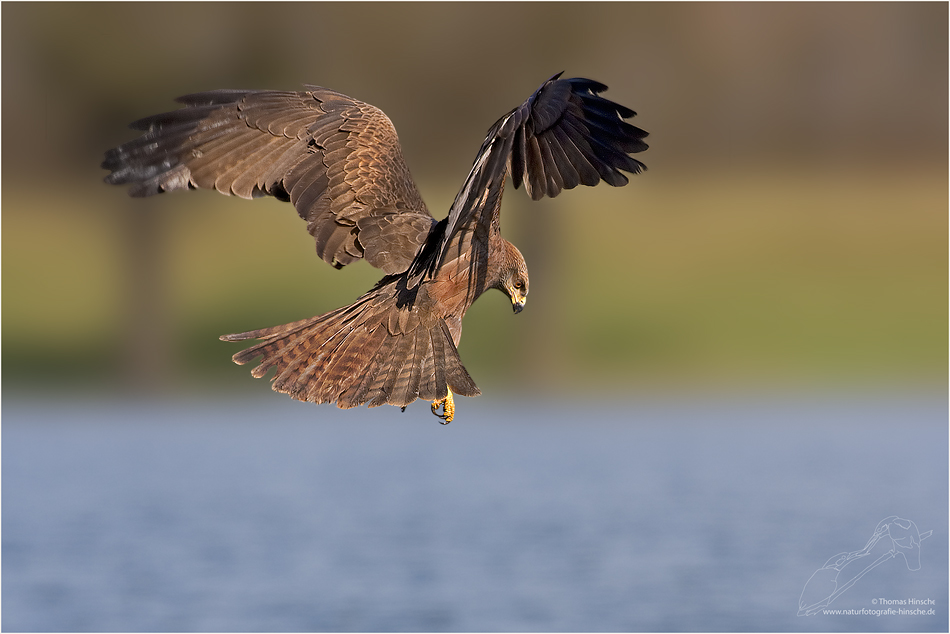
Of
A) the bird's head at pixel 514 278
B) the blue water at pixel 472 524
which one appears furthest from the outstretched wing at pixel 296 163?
the blue water at pixel 472 524

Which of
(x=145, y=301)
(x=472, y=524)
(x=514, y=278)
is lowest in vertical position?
(x=514, y=278)

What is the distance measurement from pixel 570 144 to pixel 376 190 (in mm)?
1387

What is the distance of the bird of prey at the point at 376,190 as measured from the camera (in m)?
6.22

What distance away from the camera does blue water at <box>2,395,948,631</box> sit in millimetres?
14766

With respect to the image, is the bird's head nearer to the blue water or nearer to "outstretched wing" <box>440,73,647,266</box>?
"outstretched wing" <box>440,73,647,266</box>

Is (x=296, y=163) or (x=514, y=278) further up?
(x=296, y=163)

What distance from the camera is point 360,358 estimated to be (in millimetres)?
6312

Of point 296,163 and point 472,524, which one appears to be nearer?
point 296,163

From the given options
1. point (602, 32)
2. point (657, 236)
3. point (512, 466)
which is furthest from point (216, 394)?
point (602, 32)

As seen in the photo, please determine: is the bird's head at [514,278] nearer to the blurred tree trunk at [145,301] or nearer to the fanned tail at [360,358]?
the fanned tail at [360,358]

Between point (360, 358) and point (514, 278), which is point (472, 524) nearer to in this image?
point (514, 278)

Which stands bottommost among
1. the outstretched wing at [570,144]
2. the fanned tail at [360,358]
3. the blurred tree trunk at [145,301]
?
the fanned tail at [360,358]

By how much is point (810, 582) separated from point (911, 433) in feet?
19.1

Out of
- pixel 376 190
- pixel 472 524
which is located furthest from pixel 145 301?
pixel 376 190
